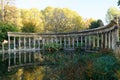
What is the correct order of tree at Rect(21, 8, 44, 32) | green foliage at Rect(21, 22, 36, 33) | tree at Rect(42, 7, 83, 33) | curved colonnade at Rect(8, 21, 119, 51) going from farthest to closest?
tree at Rect(42, 7, 83, 33)
tree at Rect(21, 8, 44, 32)
green foliage at Rect(21, 22, 36, 33)
curved colonnade at Rect(8, 21, 119, 51)

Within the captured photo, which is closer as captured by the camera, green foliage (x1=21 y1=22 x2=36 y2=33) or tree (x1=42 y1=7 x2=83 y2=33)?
green foliage (x1=21 y1=22 x2=36 y2=33)

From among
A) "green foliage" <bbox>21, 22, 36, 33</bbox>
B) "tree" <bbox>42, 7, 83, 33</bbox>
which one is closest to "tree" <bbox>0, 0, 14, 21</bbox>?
"green foliage" <bbox>21, 22, 36, 33</bbox>

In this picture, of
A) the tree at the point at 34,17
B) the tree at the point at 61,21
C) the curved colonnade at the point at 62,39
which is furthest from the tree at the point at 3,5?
the tree at the point at 61,21

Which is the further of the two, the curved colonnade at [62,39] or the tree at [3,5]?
the tree at [3,5]

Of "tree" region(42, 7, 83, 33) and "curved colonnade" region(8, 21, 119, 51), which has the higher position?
"tree" region(42, 7, 83, 33)

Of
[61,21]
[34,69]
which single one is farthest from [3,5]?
[34,69]

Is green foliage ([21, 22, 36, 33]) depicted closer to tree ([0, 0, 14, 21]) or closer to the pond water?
tree ([0, 0, 14, 21])

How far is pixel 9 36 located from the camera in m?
46.6

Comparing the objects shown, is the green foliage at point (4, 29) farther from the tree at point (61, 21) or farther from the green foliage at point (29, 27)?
the tree at point (61, 21)

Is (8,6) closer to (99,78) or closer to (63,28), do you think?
(63,28)

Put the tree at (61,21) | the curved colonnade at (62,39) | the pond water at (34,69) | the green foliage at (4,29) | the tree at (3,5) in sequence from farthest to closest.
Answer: the tree at (61,21), the tree at (3,5), the green foliage at (4,29), the curved colonnade at (62,39), the pond water at (34,69)

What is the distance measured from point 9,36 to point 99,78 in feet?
126

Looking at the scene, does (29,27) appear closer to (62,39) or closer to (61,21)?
(62,39)

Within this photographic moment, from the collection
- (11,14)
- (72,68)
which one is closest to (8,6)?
(11,14)
